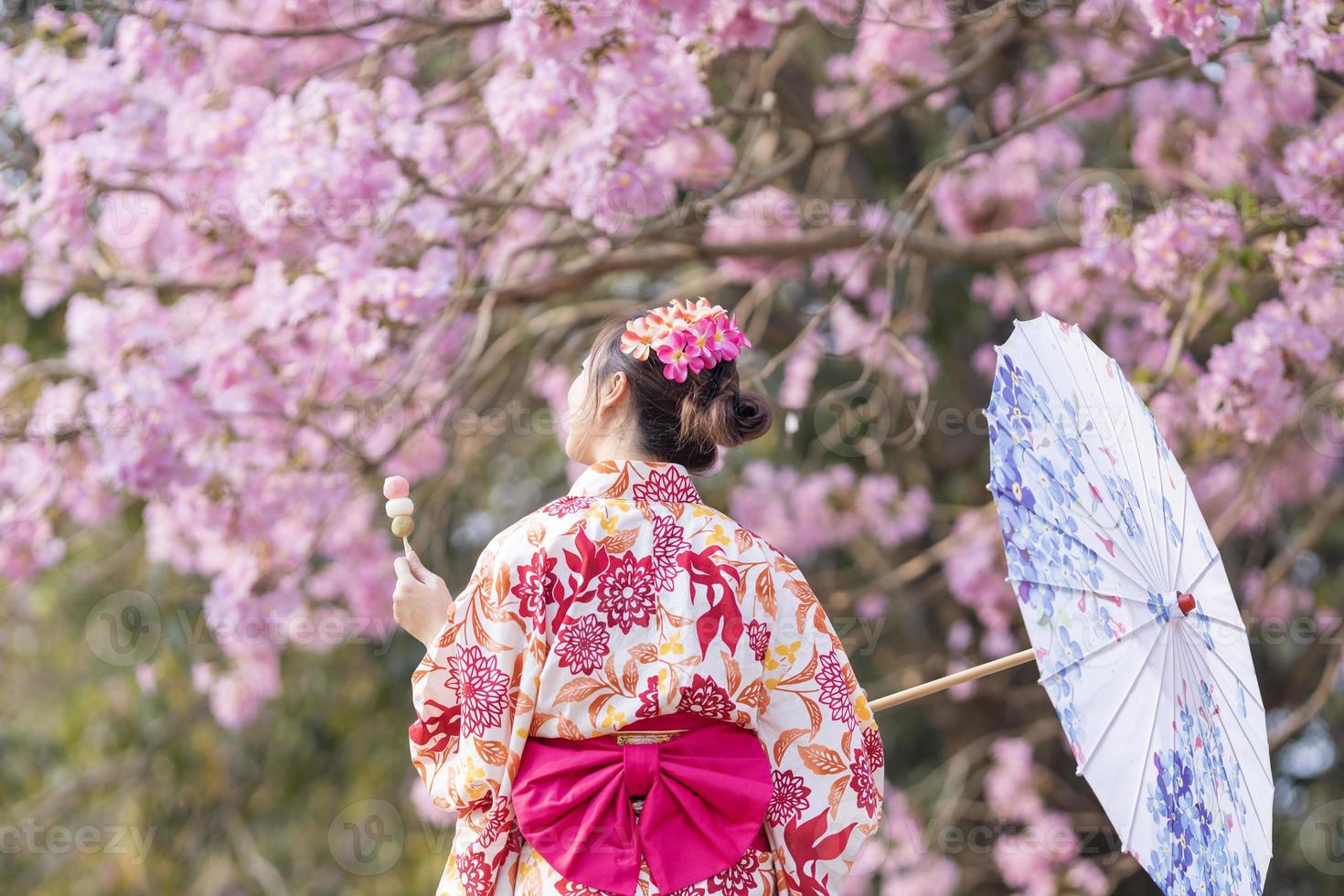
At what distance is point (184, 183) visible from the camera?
310cm

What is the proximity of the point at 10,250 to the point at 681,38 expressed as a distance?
143 cm

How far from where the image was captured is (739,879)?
5.20 feet

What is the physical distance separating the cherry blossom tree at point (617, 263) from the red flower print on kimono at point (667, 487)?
92cm

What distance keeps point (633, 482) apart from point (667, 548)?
0.26ft

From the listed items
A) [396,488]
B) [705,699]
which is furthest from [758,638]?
[396,488]

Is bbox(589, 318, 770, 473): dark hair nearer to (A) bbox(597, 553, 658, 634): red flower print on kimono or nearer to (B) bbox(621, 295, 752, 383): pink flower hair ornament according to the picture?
(B) bbox(621, 295, 752, 383): pink flower hair ornament

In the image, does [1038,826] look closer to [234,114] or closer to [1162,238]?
[1162,238]

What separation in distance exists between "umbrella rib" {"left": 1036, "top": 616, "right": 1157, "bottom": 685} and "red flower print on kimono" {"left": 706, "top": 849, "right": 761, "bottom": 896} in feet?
1.16

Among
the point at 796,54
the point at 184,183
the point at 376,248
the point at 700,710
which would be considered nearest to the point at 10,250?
the point at 184,183

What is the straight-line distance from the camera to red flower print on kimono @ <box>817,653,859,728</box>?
5.40 ft

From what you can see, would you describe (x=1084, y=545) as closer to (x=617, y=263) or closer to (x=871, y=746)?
(x=871, y=746)

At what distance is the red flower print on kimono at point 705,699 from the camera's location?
155 cm

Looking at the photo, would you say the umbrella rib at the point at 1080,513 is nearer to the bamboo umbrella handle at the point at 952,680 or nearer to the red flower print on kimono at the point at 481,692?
the bamboo umbrella handle at the point at 952,680

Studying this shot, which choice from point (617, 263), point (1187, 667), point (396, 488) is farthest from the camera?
point (617, 263)
